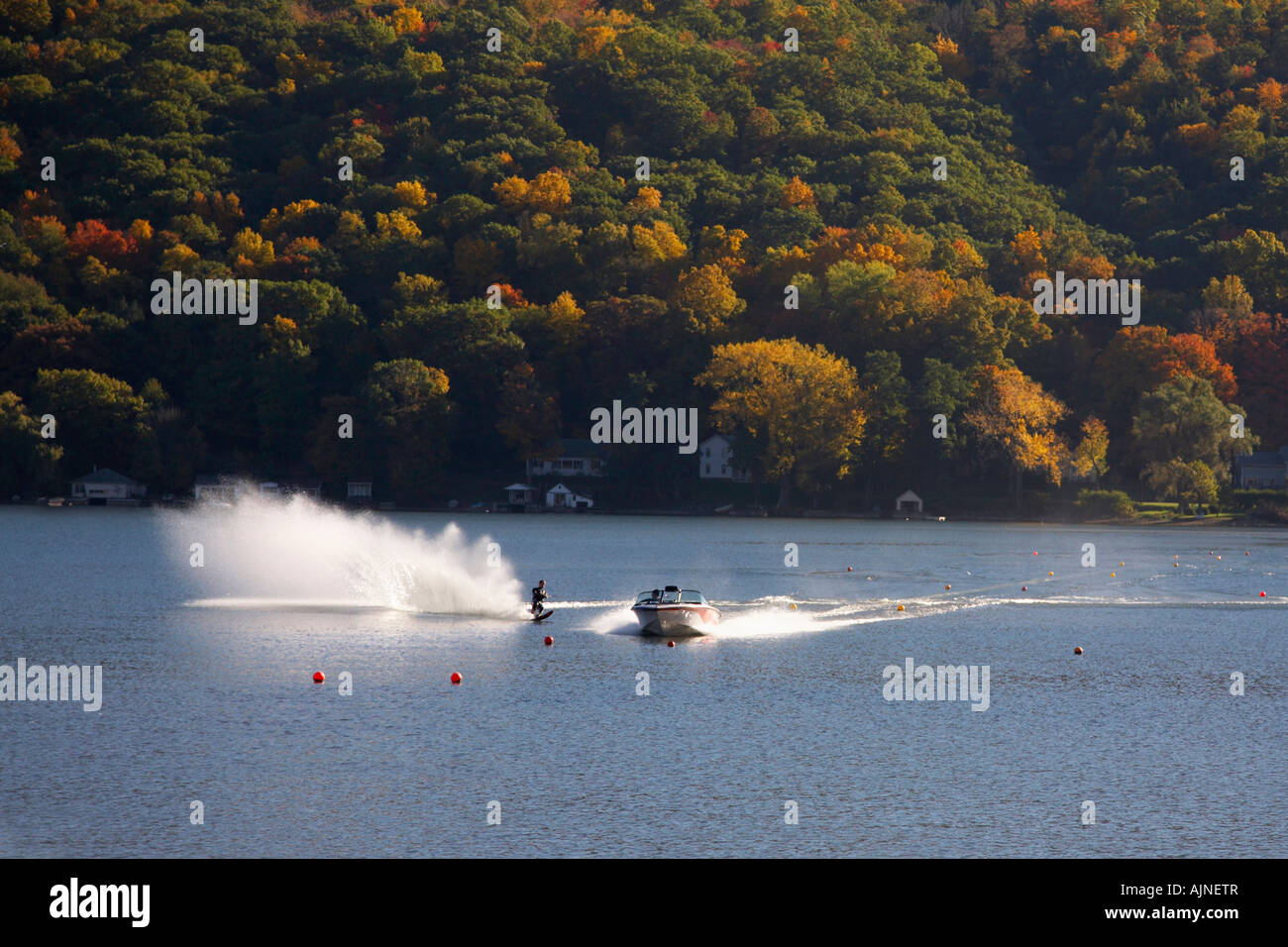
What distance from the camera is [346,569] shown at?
266 ft

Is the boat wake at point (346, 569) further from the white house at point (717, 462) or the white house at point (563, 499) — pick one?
the white house at point (717, 462)

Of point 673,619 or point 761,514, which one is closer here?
point 673,619

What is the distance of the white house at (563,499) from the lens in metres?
175

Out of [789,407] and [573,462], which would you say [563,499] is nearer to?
[573,462]

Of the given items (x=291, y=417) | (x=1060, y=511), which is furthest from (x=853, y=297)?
(x=291, y=417)

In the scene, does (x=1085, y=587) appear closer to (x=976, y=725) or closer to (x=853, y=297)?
(x=976, y=725)

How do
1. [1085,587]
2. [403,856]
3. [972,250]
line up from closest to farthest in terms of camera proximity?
[403,856]
[1085,587]
[972,250]

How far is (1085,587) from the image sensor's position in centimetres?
8500

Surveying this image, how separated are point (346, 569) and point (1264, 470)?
110764 mm

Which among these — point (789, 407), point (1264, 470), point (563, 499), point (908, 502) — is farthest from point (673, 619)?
point (1264, 470)

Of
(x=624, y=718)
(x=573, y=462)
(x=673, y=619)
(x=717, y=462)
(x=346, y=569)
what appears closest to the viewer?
(x=624, y=718)

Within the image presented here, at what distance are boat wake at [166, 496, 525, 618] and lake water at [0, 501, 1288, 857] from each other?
0.32 meters

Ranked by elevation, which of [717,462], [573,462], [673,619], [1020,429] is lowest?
[673,619]
